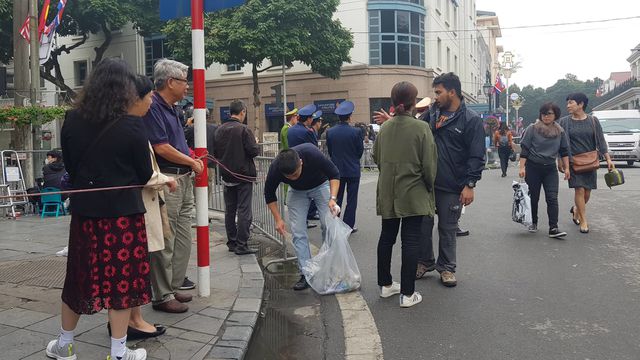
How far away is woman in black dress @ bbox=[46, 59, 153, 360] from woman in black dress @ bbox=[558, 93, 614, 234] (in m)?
6.06

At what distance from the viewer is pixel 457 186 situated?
520 cm

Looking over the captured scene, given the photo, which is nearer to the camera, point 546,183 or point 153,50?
point 546,183

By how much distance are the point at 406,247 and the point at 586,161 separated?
417 cm

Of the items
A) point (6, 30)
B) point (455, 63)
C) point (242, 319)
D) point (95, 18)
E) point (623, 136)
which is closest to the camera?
point (242, 319)

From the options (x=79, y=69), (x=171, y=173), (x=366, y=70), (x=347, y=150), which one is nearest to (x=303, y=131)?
(x=347, y=150)

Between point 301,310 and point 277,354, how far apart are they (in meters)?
0.95

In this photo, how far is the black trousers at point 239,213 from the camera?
6.32m

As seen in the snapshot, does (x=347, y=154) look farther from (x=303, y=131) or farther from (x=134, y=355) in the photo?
(x=134, y=355)

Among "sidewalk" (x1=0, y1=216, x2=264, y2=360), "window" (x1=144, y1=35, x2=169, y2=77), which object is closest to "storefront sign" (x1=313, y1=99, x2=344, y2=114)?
"window" (x1=144, y1=35, x2=169, y2=77)

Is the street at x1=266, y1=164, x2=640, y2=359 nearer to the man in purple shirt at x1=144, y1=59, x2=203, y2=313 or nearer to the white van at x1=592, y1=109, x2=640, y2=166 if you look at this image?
the man in purple shirt at x1=144, y1=59, x2=203, y2=313

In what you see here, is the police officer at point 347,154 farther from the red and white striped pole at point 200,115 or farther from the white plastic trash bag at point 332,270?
the red and white striped pole at point 200,115

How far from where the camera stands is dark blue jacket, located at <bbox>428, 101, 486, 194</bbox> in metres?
5.15

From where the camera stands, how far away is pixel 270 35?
2577 centimetres

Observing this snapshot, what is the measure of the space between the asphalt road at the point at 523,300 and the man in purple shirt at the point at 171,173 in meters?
1.61
